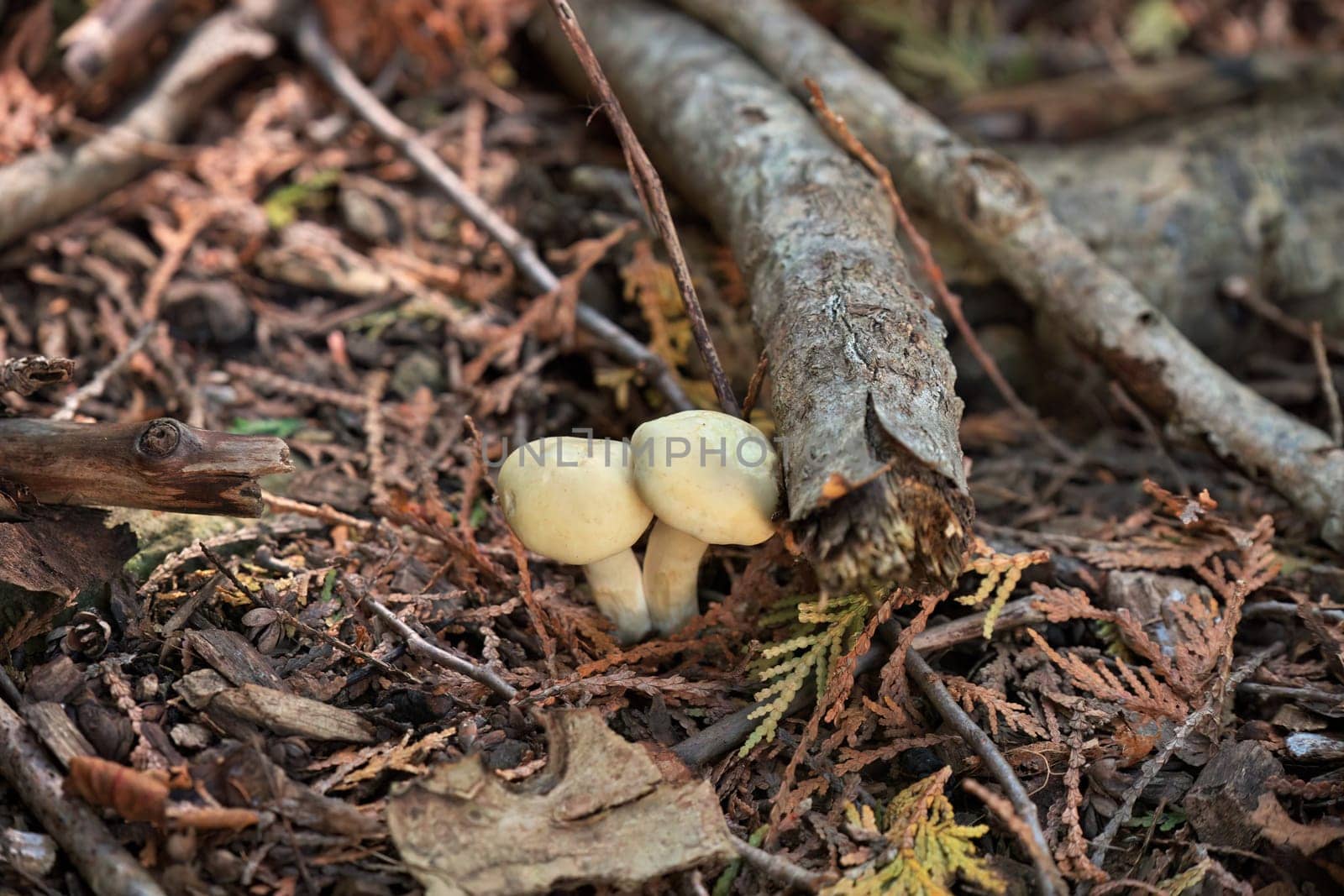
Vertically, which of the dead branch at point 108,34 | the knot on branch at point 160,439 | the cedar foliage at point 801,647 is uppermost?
the dead branch at point 108,34

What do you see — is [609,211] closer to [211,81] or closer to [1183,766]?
[211,81]

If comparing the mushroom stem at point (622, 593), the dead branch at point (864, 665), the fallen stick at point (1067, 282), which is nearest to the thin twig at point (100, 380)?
the mushroom stem at point (622, 593)

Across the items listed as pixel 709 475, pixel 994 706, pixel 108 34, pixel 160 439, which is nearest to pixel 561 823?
pixel 709 475

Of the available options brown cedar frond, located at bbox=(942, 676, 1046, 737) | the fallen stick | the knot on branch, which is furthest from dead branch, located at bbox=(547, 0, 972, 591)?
the knot on branch

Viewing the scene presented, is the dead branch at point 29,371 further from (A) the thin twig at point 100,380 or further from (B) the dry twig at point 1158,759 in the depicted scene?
(B) the dry twig at point 1158,759

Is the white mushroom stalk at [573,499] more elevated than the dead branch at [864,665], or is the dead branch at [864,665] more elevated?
the white mushroom stalk at [573,499]

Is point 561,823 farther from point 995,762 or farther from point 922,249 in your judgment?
point 922,249

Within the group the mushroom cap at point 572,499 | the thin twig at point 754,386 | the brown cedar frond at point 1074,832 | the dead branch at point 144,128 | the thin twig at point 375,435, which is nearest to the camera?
the brown cedar frond at point 1074,832
